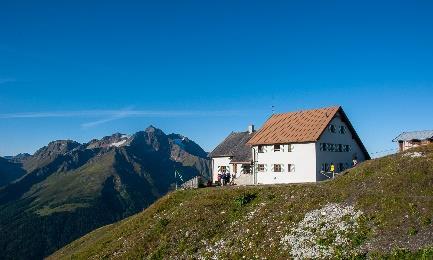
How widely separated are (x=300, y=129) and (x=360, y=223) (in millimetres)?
32743

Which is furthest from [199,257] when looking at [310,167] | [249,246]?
[310,167]

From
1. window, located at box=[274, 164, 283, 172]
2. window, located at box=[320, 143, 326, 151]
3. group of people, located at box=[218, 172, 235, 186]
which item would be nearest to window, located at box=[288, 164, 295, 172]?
window, located at box=[274, 164, 283, 172]

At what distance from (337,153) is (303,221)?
105ft

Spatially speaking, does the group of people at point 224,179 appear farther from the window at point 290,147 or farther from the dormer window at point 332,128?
the dormer window at point 332,128

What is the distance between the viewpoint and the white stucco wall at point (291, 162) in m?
64.8

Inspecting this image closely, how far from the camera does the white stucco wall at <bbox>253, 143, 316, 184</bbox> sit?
64750 mm

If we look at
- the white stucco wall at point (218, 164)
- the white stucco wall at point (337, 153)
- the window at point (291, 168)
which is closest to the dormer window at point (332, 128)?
the white stucco wall at point (337, 153)

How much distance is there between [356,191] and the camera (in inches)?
1766

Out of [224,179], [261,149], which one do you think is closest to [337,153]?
[261,149]

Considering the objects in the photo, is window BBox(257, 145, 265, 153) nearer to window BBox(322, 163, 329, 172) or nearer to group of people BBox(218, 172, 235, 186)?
group of people BBox(218, 172, 235, 186)

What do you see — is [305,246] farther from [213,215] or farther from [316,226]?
[213,215]

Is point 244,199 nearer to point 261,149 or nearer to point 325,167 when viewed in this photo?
point 325,167

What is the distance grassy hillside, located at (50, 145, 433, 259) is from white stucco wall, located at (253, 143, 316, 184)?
1076 cm

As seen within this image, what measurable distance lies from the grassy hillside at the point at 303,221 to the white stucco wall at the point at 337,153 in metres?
11.2
